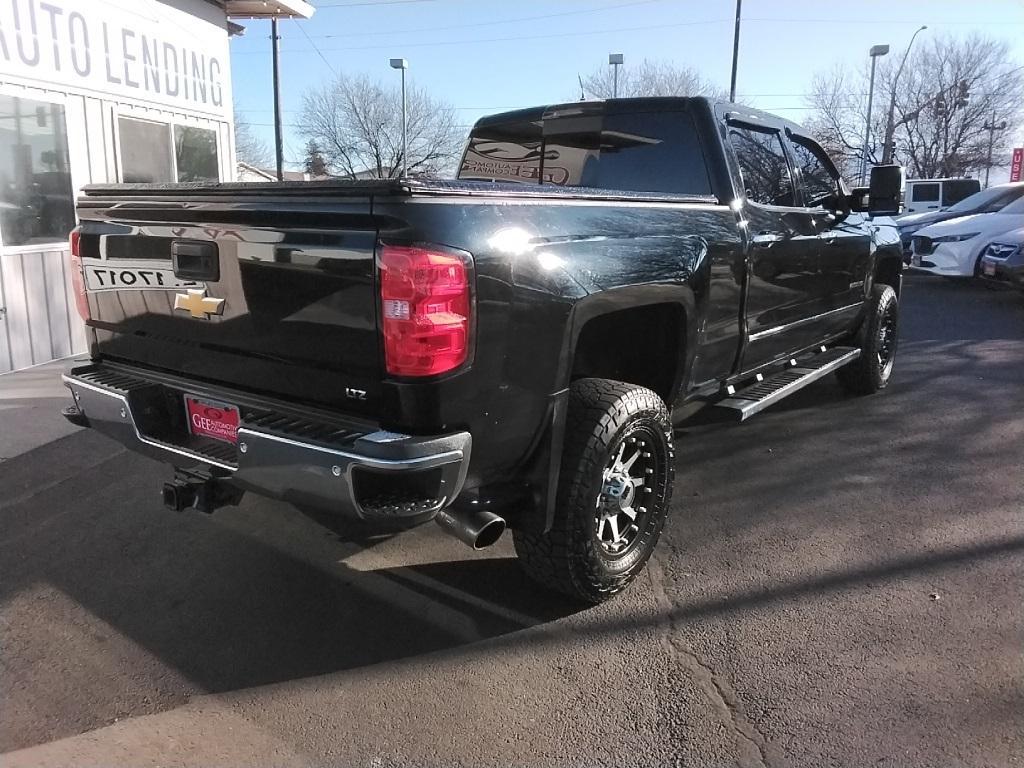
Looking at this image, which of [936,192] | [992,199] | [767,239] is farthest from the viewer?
[936,192]

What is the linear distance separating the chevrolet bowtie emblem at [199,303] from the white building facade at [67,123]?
4998mm

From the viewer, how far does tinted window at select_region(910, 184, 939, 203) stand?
25078 mm

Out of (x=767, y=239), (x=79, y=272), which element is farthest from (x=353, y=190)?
(x=767, y=239)

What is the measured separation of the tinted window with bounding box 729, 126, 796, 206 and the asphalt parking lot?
64.8 inches

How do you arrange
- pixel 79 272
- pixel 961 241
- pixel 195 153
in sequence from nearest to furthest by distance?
1. pixel 79 272
2. pixel 195 153
3. pixel 961 241

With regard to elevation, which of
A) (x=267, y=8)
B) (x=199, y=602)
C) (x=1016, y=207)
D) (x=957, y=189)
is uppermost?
(x=267, y=8)

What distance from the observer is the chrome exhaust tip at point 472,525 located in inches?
107

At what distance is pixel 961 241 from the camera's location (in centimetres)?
1299

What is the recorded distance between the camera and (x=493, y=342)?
2.62 meters

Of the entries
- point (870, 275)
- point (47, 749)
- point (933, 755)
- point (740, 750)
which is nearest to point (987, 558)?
point (933, 755)

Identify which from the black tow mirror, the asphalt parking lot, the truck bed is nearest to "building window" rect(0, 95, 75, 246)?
the asphalt parking lot

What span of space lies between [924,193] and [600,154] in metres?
24.7

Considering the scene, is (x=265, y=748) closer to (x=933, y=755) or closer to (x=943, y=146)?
(x=933, y=755)

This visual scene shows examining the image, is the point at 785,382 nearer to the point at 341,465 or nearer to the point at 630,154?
the point at 630,154
